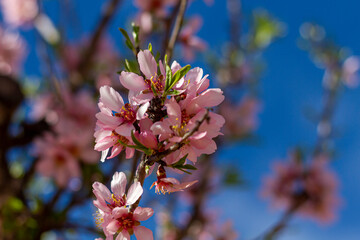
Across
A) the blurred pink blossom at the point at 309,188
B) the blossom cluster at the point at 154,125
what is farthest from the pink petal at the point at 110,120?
the blurred pink blossom at the point at 309,188

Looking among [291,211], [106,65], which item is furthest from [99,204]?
[106,65]

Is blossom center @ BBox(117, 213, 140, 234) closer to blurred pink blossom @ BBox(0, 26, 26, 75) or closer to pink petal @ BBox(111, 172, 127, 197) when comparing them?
pink petal @ BBox(111, 172, 127, 197)

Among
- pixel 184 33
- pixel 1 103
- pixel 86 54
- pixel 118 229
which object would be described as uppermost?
pixel 86 54

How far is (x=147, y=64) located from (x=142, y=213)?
0.56 feet

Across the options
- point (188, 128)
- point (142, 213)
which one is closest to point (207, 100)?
point (188, 128)

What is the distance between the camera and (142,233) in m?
0.38

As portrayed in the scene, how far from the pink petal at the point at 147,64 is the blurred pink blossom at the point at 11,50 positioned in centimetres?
209

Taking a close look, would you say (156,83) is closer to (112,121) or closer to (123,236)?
(112,121)

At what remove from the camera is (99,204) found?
39 centimetres

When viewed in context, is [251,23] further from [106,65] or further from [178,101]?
[178,101]

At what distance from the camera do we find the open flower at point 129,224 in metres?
0.37

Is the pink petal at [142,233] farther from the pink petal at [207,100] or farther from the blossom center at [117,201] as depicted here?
the pink petal at [207,100]

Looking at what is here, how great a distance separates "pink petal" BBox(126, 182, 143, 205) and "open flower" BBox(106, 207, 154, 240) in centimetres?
1

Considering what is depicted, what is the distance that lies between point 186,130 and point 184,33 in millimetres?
525
